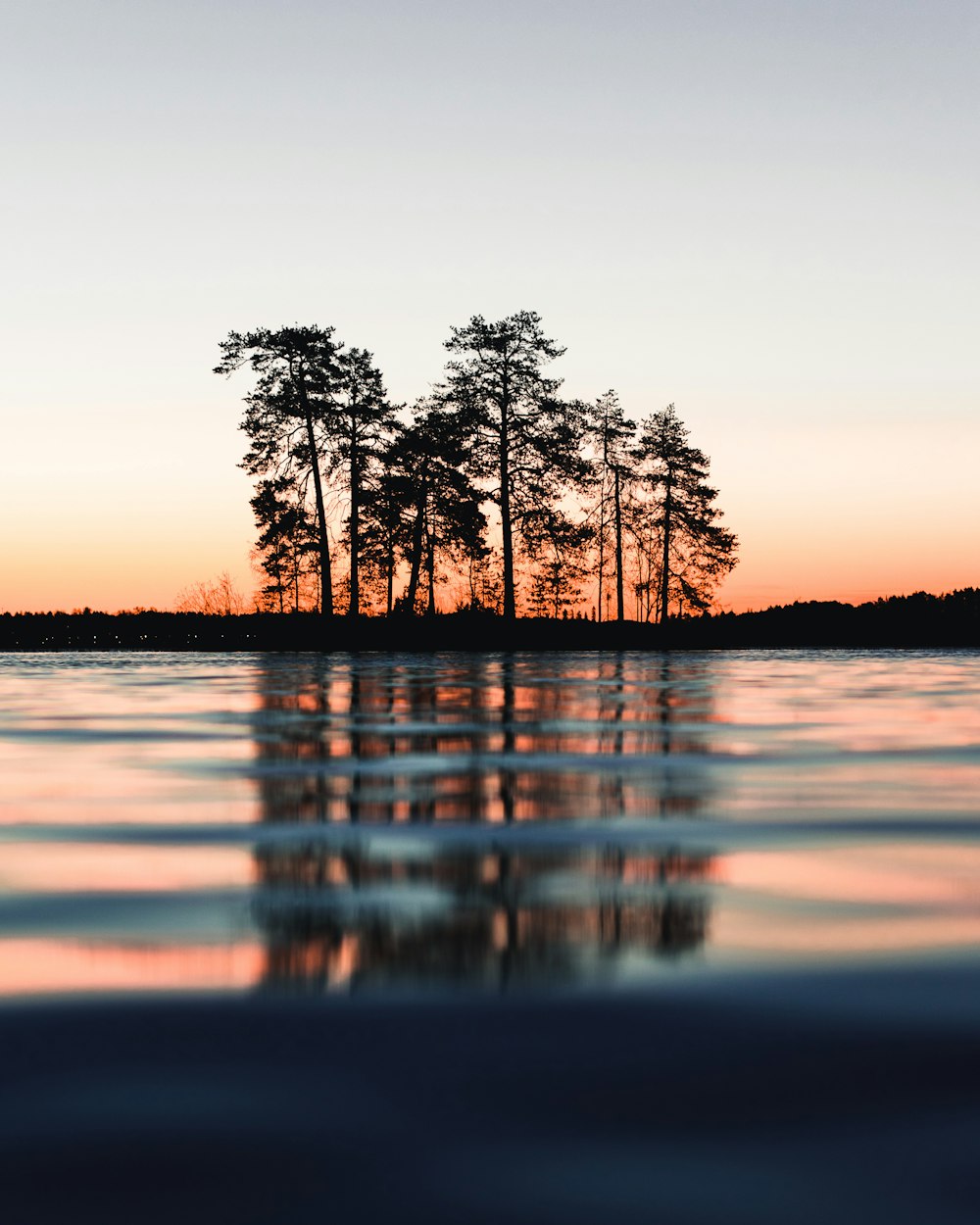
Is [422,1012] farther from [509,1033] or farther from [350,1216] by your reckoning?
Answer: [350,1216]

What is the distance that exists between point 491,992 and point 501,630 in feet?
156

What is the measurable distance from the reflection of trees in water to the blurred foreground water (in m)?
0.02

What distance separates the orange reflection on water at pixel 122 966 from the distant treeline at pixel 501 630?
134ft

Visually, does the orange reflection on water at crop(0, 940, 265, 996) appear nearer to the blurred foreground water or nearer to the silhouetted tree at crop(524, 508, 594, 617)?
the blurred foreground water

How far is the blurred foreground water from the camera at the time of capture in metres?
2.32

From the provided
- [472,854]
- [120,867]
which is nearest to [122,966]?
[120,867]

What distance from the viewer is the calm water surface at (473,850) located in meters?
3.90

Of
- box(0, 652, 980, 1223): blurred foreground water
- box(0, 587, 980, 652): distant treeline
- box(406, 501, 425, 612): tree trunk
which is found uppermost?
box(406, 501, 425, 612): tree trunk

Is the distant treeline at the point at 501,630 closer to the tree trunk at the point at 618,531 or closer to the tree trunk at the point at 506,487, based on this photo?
the tree trunk at the point at 506,487

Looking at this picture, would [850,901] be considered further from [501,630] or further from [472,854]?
[501,630]

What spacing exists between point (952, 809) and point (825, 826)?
924 mm

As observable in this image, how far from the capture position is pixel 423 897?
15.3 feet

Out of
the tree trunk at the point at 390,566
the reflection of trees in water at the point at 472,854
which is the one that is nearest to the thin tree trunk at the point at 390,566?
the tree trunk at the point at 390,566

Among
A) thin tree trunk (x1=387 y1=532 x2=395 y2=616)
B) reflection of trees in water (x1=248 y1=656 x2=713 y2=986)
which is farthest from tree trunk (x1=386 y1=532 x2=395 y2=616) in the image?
reflection of trees in water (x1=248 y1=656 x2=713 y2=986)
